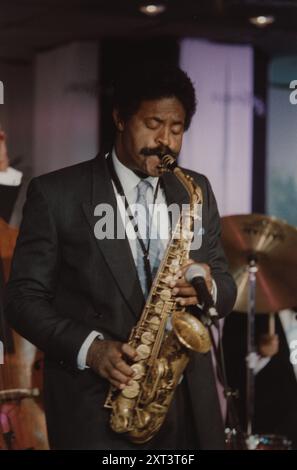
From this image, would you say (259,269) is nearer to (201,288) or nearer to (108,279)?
(108,279)

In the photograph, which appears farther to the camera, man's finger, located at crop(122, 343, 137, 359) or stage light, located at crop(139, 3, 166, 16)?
stage light, located at crop(139, 3, 166, 16)

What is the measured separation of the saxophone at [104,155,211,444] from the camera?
2.97 m

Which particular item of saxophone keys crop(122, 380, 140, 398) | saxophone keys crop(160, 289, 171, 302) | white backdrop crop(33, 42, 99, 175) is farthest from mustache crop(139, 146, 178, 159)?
saxophone keys crop(122, 380, 140, 398)

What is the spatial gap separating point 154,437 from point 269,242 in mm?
1158

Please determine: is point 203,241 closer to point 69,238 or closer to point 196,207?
point 196,207

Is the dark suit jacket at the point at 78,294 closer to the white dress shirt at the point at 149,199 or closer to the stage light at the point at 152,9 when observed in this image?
the white dress shirt at the point at 149,199

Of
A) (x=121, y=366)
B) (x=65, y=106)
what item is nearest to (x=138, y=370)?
(x=121, y=366)

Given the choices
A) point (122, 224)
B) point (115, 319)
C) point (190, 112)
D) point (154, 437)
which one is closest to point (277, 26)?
point (190, 112)

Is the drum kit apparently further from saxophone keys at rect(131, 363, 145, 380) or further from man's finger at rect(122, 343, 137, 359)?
man's finger at rect(122, 343, 137, 359)

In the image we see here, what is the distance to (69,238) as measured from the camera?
2951 millimetres

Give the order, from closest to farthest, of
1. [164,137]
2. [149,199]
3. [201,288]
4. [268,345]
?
[201,288] → [164,137] → [149,199] → [268,345]

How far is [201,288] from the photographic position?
254 cm

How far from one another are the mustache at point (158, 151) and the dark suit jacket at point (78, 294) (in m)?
0.26

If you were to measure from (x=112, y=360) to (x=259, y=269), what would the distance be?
4.19 ft
